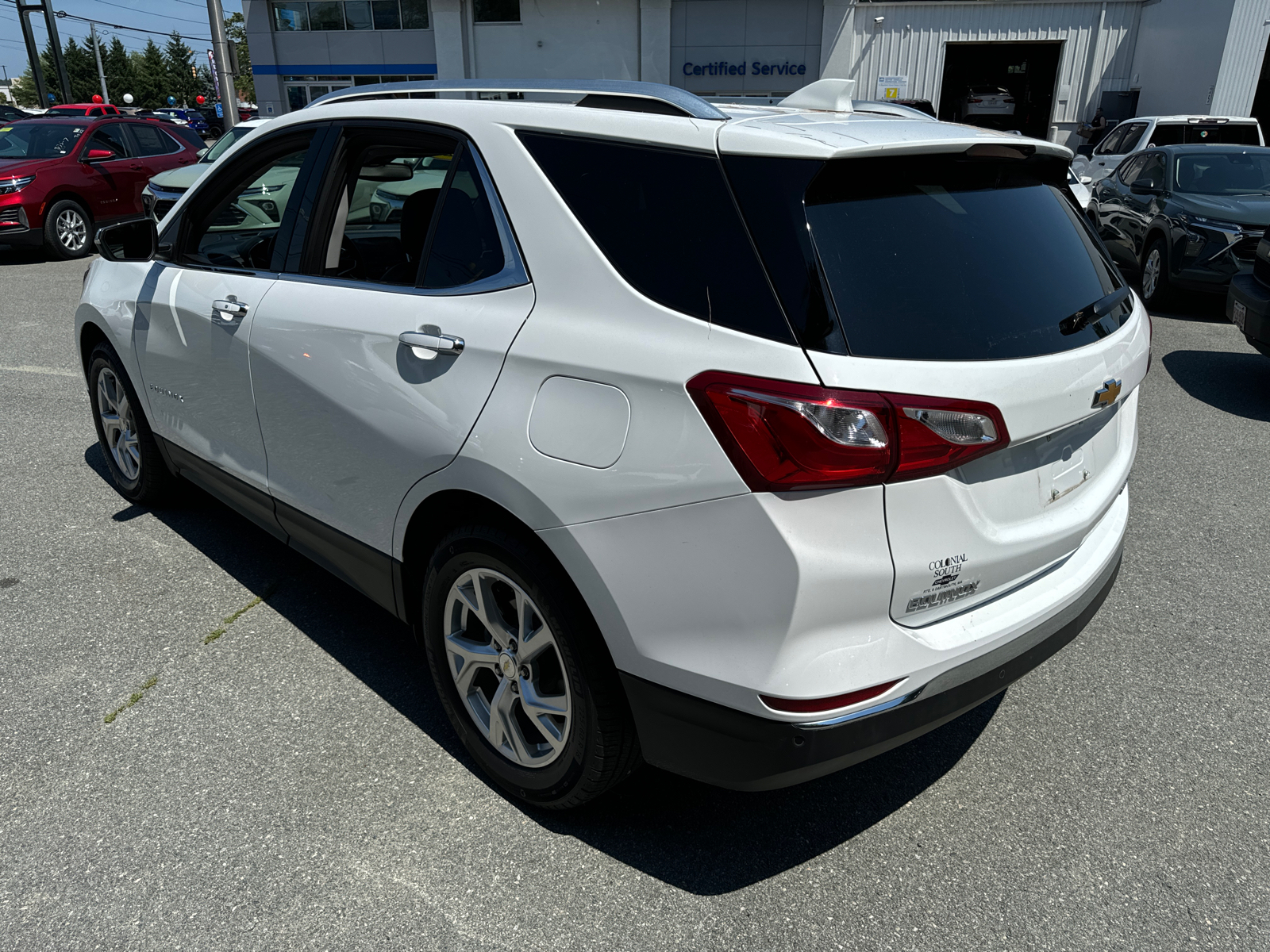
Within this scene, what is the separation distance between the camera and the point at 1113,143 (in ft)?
48.3

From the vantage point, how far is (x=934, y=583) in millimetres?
1973

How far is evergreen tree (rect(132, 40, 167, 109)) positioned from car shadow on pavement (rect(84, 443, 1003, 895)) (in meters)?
99.2

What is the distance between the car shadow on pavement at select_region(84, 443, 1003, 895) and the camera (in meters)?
2.42

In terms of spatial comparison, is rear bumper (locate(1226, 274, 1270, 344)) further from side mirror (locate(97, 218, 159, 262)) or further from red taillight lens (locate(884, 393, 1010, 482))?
side mirror (locate(97, 218, 159, 262))

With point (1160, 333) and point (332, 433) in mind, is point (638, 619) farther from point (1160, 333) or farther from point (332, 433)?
point (1160, 333)

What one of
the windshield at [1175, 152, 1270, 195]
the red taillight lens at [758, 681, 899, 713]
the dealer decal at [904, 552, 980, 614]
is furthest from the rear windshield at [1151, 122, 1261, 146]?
the red taillight lens at [758, 681, 899, 713]

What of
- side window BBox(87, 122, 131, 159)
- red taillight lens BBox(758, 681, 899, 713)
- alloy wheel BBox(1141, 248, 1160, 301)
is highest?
side window BBox(87, 122, 131, 159)

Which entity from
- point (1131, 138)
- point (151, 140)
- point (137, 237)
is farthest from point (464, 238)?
point (1131, 138)

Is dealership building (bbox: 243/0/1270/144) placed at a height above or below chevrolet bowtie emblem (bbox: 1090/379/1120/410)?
above

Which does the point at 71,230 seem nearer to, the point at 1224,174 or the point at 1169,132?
the point at 1224,174

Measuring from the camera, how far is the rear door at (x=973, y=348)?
6.23ft

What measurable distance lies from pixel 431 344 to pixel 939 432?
4.12ft

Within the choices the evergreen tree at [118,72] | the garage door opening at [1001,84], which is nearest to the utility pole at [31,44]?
the garage door opening at [1001,84]

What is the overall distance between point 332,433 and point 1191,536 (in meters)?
3.73
